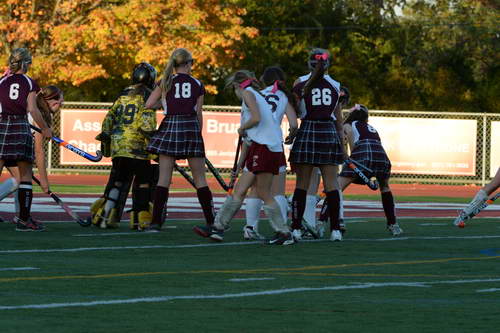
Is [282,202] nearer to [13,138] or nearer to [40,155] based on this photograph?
[13,138]

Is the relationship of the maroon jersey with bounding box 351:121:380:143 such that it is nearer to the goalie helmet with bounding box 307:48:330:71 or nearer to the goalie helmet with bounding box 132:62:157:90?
the goalie helmet with bounding box 307:48:330:71

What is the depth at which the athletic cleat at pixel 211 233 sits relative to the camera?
40.6ft

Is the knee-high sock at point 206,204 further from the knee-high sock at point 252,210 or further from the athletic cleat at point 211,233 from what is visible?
the knee-high sock at point 252,210

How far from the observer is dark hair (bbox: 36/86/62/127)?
Result: 13696 millimetres

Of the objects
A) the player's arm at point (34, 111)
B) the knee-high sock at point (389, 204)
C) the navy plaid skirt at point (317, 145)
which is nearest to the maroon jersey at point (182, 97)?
the navy plaid skirt at point (317, 145)

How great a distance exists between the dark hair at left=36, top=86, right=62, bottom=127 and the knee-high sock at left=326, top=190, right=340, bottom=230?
314 cm

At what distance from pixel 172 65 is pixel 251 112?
1378 mm

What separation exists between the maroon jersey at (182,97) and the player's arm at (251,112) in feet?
3.50

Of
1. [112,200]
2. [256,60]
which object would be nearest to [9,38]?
[256,60]

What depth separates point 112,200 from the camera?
556 inches

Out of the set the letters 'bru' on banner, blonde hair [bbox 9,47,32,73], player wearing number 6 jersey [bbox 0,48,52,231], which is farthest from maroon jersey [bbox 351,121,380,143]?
the letters 'bru' on banner

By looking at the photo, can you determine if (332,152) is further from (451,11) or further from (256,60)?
(451,11)

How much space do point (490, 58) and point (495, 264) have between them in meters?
43.3

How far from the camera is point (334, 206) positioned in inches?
504
